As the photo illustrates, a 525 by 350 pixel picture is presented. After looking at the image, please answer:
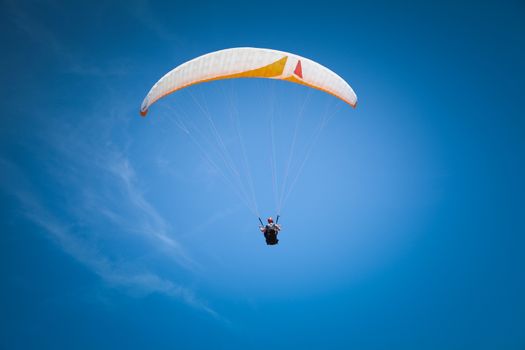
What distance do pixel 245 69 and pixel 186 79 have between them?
7.27 ft

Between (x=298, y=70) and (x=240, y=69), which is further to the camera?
(x=298, y=70)

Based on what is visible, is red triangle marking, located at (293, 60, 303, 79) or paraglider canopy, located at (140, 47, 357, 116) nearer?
paraglider canopy, located at (140, 47, 357, 116)

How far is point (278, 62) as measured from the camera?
1440 centimetres

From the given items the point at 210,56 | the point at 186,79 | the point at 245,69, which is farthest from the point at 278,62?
the point at 186,79

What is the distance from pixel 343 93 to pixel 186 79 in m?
6.25

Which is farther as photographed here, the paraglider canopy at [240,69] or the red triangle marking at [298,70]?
the red triangle marking at [298,70]

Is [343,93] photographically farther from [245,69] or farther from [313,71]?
[245,69]

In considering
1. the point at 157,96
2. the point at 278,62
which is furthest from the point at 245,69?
the point at 157,96

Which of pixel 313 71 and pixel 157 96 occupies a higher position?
pixel 313 71

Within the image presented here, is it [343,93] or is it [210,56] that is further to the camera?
[343,93]

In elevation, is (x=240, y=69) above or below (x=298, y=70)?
below

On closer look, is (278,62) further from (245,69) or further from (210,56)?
(210,56)

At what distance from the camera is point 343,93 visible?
15586mm

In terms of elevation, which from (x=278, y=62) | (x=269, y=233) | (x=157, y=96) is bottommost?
(x=269, y=233)
